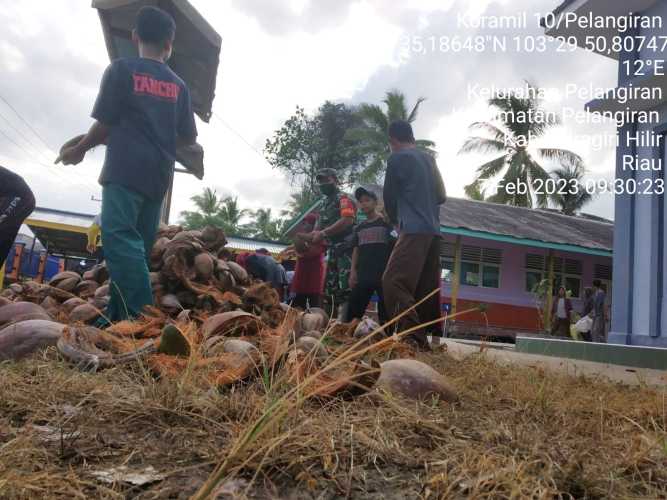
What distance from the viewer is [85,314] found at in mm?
2799

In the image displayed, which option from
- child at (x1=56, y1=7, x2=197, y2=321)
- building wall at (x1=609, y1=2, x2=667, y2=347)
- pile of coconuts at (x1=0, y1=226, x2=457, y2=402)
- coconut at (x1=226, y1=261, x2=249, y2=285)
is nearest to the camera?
pile of coconuts at (x1=0, y1=226, x2=457, y2=402)

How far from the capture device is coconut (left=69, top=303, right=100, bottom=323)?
9.08ft

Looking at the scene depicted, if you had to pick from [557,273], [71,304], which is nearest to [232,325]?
[71,304]

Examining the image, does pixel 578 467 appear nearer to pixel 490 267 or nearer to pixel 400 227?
pixel 400 227

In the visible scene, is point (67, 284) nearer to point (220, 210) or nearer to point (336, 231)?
point (336, 231)

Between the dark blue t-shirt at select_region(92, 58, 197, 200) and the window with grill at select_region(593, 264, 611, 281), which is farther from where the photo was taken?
the window with grill at select_region(593, 264, 611, 281)

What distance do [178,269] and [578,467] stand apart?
2652 mm

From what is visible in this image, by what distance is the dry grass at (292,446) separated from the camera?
90 cm

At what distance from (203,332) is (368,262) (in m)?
2.63

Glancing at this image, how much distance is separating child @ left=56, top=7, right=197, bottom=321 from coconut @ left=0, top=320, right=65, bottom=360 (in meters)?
0.73

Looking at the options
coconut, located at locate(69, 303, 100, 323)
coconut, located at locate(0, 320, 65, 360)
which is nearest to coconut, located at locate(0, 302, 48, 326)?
coconut, located at locate(69, 303, 100, 323)

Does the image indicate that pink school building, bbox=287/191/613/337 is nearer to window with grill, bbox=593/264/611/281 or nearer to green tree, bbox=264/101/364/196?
window with grill, bbox=593/264/611/281

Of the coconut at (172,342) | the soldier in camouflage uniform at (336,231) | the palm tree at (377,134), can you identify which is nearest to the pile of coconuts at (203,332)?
the coconut at (172,342)

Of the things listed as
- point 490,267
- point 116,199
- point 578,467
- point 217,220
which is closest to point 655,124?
point 116,199
